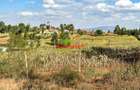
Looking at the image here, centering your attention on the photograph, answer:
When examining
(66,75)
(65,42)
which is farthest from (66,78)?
(65,42)

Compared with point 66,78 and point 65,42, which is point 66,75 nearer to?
point 66,78

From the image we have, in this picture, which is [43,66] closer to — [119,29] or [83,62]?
[83,62]

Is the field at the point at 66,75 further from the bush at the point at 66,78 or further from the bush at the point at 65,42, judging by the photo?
the bush at the point at 65,42

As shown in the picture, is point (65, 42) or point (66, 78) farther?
point (65, 42)

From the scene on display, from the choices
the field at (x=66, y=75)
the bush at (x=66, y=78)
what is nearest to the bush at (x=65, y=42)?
the field at (x=66, y=75)

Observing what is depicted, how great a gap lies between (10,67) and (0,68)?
527 millimetres

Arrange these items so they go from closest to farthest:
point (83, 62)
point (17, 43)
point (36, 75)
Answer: point (36, 75) → point (83, 62) → point (17, 43)

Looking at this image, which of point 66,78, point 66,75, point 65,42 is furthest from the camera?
point 65,42

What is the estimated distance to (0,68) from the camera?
2016cm

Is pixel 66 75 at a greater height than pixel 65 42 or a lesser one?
greater

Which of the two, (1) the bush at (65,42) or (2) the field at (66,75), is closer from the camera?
(2) the field at (66,75)

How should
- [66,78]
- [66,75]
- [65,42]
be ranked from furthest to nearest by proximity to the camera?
[65,42]
[66,75]
[66,78]

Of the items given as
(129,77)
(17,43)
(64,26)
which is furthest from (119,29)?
(129,77)

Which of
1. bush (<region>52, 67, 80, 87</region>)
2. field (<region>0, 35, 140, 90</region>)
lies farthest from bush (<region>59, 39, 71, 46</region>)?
bush (<region>52, 67, 80, 87</region>)
